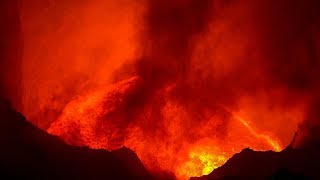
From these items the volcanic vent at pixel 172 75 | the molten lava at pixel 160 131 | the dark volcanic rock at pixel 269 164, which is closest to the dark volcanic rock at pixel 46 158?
the dark volcanic rock at pixel 269 164

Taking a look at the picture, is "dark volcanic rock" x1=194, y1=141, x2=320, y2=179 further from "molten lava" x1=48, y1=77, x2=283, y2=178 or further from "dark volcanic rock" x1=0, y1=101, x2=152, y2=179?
"molten lava" x1=48, y1=77, x2=283, y2=178

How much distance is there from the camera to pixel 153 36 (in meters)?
24.5

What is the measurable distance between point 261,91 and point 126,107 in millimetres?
6746

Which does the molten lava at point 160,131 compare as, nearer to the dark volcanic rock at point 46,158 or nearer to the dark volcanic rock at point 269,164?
the dark volcanic rock at point 269,164

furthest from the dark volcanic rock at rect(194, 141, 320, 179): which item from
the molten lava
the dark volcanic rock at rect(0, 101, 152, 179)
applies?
the molten lava

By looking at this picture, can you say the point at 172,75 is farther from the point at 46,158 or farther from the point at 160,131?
the point at 46,158

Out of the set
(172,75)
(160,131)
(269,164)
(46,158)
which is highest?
(172,75)

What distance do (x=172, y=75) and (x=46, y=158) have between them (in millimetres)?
12576

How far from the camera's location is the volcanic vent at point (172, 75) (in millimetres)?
21344

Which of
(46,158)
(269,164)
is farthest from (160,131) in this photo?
(46,158)

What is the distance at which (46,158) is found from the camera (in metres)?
13.3

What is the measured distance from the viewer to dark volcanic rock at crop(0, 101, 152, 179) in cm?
1268

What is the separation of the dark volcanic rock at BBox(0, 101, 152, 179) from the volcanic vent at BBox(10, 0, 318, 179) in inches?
237

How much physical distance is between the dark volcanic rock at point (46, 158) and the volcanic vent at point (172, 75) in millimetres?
6028
